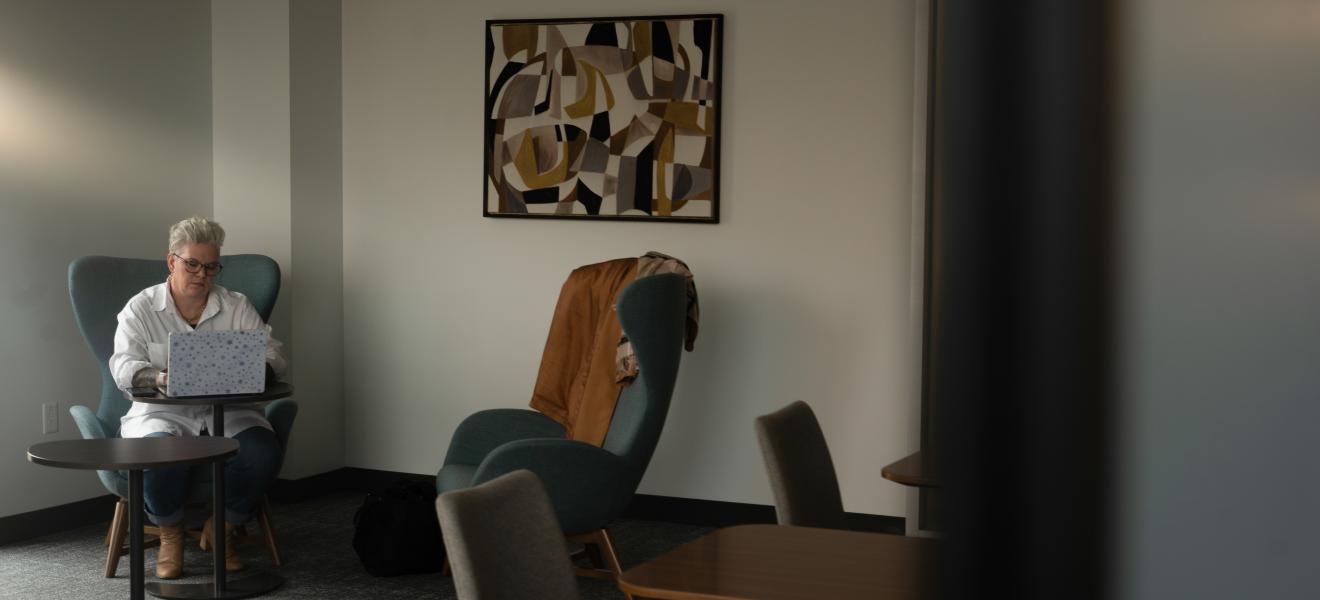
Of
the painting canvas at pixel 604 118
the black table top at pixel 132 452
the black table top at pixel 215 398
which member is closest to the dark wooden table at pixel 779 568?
the black table top at pixel 132 452

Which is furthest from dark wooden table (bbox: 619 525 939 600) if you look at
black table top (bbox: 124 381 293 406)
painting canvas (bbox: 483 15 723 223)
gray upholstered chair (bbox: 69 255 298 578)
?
painting canvas (bbox: 483 15 723 223)

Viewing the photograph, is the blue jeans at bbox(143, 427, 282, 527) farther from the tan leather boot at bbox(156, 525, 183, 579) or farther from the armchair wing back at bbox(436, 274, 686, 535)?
the armchair wing back at bbox(436, 274, 686, 535)

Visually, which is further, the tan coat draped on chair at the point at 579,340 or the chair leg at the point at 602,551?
the tan coat draped on chair at the point at 579,340

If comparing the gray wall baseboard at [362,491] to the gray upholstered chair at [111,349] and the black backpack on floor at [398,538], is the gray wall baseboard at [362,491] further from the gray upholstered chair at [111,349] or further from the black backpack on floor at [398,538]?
the black backpack on floor at [398,538]

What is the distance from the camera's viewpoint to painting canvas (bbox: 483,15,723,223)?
14.7 feet

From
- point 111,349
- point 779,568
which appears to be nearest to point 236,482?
point 111,349

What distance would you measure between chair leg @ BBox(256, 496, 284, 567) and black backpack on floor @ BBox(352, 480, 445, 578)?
0.28m

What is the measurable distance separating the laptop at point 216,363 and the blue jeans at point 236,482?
0.20 m

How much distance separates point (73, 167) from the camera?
4.27 meters

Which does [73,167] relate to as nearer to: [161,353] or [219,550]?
[161,353]

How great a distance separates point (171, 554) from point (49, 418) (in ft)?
3.06

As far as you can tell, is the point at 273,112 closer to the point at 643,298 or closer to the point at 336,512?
the point at 336,512

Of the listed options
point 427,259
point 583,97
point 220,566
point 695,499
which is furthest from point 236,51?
point 695,499

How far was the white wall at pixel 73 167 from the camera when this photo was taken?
403 centimetres
